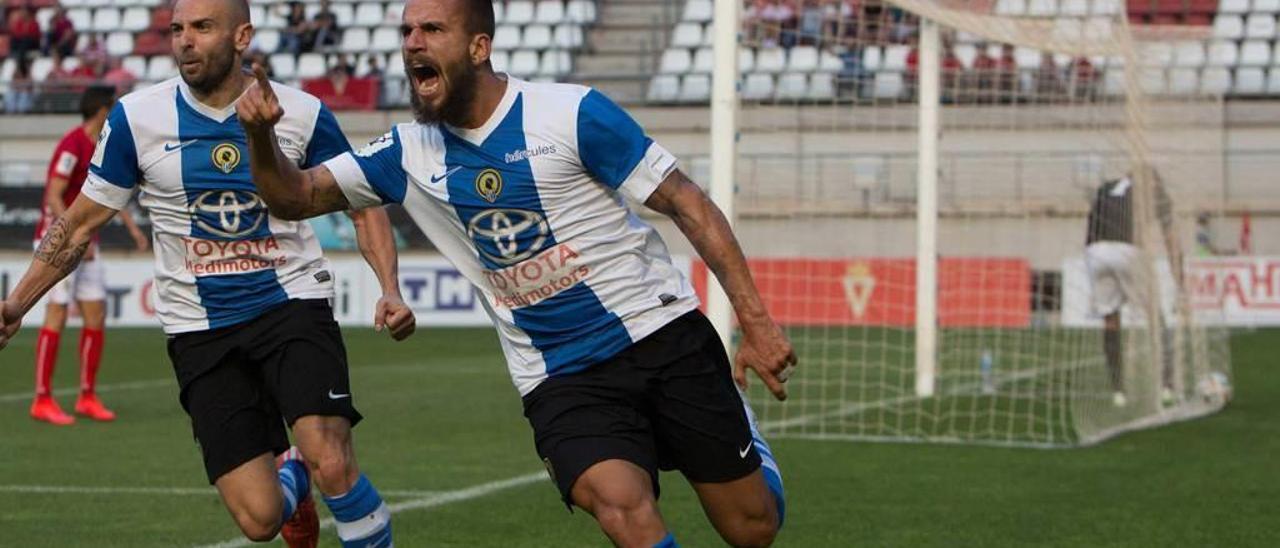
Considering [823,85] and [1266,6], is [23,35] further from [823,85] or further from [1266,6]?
[1266,6]

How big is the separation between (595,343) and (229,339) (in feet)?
5.01

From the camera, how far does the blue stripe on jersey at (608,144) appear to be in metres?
5.56

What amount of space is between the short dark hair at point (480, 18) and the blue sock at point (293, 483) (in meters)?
1.88

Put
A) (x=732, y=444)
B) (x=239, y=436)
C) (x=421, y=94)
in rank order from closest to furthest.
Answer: (x=421, y=94) → (x=732, y=444) → (x=239, y=436)

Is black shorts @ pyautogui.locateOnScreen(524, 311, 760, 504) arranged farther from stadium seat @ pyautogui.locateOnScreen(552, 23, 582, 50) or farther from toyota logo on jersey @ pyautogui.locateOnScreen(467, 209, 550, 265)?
stadium seat @ pyautogui.locateOnScreen(552, 23, 582, 50)

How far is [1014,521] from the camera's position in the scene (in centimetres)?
884

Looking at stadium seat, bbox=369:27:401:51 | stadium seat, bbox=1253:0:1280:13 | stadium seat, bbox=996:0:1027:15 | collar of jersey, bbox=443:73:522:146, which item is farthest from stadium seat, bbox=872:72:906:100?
collar of jersey, bbox=443:73:522:146

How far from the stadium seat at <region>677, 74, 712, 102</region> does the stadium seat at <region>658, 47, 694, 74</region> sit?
0.87 ft

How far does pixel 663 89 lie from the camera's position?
31.3 meters

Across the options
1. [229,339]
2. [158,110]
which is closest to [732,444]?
[229,339]

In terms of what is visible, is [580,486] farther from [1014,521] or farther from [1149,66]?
[1149,66]

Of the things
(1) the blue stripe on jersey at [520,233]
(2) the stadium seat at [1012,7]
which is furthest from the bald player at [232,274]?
(2) the stadium seat at [1012,7]

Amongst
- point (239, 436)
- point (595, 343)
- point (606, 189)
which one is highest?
point (606, 189)

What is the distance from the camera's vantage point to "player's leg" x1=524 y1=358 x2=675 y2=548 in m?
5.42
